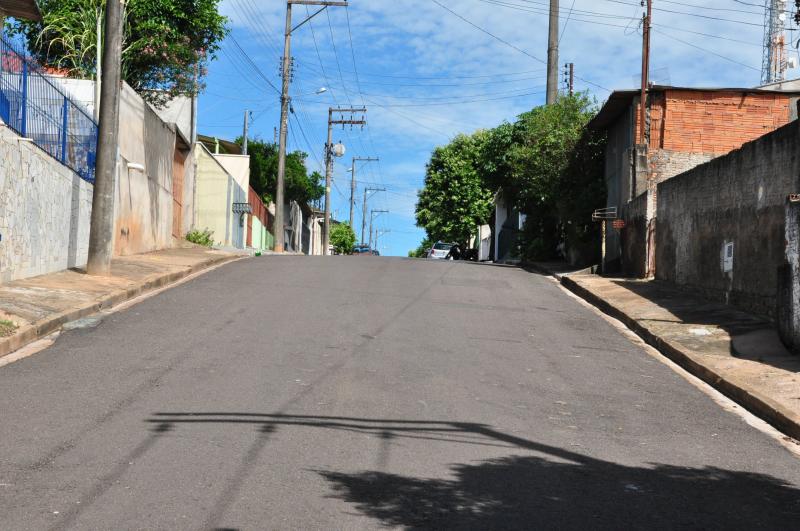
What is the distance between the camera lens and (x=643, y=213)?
19453 millimetres

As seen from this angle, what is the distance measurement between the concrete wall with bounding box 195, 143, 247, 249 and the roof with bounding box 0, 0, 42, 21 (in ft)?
41.8

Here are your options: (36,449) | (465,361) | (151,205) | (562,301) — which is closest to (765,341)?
(465,361)

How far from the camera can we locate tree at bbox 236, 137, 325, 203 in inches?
1974

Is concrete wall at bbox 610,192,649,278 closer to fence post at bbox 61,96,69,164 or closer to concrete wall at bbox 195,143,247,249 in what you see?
fence post at bbox 61,96,69,164

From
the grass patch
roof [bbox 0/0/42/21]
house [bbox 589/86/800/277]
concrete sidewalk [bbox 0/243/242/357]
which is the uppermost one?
roof [bbox 0/0/42/21]

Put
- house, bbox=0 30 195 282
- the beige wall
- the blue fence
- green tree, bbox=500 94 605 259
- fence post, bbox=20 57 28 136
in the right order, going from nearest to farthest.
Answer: house, bbox=0 30 195 282, the blue fence, fence post, bbox=20 57 28 136, green tree, bbox=500 94 605 259, the beige wall

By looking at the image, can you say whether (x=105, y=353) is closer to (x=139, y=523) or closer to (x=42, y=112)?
(x=139, y=523)

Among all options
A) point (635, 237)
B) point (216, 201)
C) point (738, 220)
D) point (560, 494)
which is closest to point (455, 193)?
point (216, 201)

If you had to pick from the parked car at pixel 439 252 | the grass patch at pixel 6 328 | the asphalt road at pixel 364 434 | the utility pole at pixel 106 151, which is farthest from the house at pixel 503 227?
the grass patch at pixel 6 328

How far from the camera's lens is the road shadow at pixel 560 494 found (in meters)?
4.68

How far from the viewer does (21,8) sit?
58.6 feet

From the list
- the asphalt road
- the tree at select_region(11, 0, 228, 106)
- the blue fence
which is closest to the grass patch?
the asphalt road

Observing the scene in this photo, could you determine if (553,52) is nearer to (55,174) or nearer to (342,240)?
(55,174)

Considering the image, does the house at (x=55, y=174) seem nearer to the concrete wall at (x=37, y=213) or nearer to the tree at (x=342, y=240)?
the concrete wall at (x=37, y=213)
